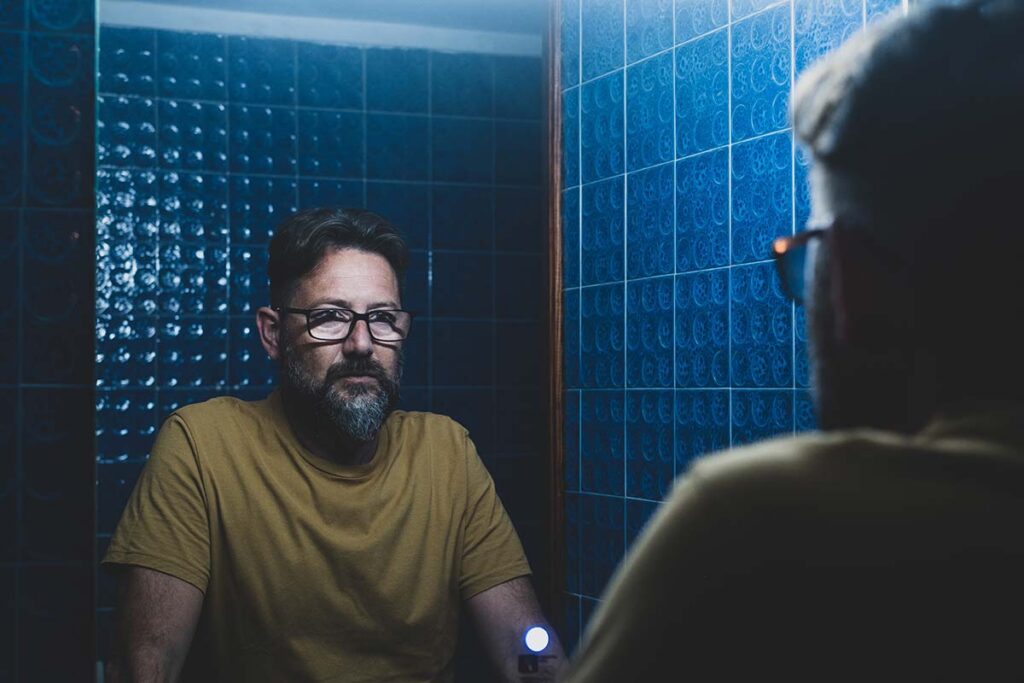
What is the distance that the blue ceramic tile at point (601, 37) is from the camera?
2766mm

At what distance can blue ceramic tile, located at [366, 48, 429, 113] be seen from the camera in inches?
148

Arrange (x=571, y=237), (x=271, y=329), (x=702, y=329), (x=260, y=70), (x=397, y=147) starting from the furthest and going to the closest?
(x=397, y=147) < (x=260, y=70) < (x=571, y=237) < (x=702, y=329) < (x=271, y=329)

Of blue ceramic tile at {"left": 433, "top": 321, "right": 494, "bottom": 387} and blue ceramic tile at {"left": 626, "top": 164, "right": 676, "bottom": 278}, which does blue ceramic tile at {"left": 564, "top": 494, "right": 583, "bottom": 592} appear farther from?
blue ceramic tile at {"left": 433, "top": 321, "right": 494, "bottom": 387}

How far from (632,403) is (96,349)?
1.62 metres

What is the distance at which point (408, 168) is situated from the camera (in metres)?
3.78

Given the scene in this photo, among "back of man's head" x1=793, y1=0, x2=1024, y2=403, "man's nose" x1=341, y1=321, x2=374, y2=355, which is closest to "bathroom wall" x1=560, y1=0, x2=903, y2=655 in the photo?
"man's nose" x1=341, y1=321, x2=374, y2=355

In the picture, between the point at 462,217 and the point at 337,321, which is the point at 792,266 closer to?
the point at 337,321

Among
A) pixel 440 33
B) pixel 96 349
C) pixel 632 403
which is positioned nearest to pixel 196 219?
pixel 96 349

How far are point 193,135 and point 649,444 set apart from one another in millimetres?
1770

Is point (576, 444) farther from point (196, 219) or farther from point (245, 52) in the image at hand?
point (245, 52)

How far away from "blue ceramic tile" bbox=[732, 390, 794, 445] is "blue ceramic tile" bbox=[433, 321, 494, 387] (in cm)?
158

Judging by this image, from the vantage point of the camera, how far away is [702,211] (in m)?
2.45

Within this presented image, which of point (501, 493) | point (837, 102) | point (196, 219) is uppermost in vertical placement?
point (196, 219)

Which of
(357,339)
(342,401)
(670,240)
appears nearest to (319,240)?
(357,339)
